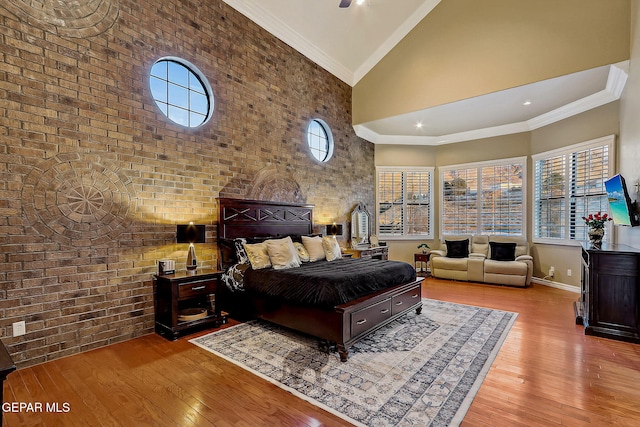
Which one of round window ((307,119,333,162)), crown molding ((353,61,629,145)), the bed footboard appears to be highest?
crown molding ((353,61,629,145))

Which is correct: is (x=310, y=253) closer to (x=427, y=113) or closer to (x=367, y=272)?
(x=367, y=272)

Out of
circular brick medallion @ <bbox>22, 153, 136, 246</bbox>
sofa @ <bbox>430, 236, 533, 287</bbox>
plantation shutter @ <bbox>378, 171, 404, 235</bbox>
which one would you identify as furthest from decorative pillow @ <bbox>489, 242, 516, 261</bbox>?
circular brick medallion @ <bbox>22, 153, 136, 246</bbox>

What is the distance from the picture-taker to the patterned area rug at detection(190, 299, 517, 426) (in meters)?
2.13

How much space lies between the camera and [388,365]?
2.73 meters

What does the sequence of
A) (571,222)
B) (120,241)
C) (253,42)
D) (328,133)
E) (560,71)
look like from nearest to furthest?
(120,241) < (560,71) < (253,42) < (571,222) < (328,133)

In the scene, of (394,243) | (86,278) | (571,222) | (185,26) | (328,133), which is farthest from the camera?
(394,243)

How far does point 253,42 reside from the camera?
15.5ft

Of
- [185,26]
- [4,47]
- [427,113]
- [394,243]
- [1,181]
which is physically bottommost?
[394,243]

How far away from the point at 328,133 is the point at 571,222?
500cm

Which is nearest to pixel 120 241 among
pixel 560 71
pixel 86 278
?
pixel 86 278

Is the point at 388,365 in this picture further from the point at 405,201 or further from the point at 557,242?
the point at 405,201

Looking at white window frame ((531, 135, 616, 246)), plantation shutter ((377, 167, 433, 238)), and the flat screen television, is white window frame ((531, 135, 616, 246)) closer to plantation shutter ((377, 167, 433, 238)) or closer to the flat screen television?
the flat screen television

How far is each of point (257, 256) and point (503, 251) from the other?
212 inches

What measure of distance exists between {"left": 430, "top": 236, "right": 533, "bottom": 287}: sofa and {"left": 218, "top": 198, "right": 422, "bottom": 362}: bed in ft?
9.60
